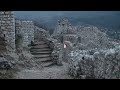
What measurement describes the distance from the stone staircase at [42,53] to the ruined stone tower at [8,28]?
107cm

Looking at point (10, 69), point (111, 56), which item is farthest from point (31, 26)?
point (111, 56)

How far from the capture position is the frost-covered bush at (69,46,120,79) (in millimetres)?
6484

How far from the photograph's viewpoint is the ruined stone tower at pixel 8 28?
8.82 metres

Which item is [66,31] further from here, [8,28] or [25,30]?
[8,28]

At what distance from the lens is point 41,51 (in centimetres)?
1044

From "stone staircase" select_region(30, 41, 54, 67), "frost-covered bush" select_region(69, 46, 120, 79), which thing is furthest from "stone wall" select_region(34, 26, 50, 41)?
"frost-covered bush" select_region(69, 46, 120, 79)

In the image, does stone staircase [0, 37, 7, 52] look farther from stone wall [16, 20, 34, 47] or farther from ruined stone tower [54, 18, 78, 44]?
ruined stone tower [54, 18, 78, 44]

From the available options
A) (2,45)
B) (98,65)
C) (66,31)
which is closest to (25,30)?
(2,45)

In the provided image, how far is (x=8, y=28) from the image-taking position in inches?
353

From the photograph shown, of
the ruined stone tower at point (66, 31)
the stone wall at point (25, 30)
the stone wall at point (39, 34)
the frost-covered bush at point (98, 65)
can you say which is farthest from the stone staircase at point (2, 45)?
the ruined stone tower at point (66, 31)

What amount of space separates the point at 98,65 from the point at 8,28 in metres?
3.43
